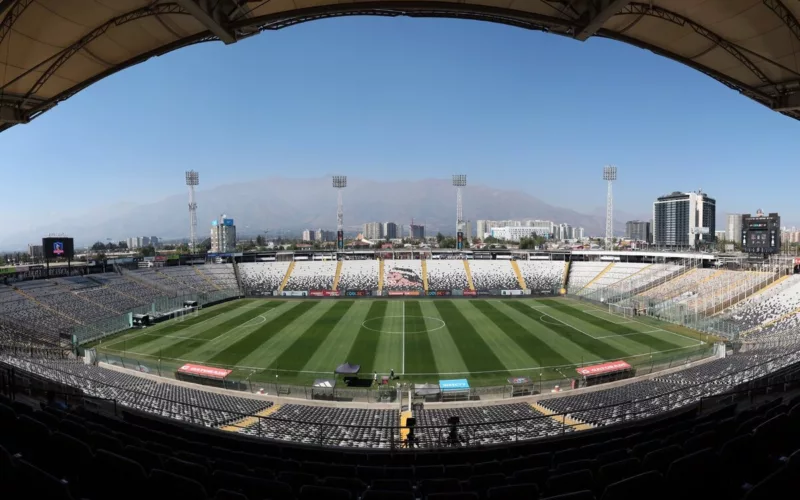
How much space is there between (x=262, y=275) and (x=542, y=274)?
149ft

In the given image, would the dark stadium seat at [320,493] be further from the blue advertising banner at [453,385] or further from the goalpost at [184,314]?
the goalpost at [184,314]

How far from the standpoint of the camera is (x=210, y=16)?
749cm

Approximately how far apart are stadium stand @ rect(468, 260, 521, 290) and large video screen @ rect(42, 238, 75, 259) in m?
54.4

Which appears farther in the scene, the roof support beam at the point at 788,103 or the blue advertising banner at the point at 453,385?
the blue advertising banner at the point at 453,385

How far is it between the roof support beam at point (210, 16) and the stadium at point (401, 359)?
0.06 meters

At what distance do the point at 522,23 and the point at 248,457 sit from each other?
11133 millimetres

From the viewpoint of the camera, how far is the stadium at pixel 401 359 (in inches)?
171

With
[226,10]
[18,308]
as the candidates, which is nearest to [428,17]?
[226,10]

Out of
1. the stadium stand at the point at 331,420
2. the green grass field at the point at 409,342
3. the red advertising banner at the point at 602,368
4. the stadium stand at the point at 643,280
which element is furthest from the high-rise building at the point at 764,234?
the stadium stand at the point at 331,420

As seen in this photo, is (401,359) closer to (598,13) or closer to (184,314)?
(598,13)

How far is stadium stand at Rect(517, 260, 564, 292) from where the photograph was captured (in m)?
57.9

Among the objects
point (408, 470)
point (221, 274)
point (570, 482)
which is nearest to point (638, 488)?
point (570, 482)

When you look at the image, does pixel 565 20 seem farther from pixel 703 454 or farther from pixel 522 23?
pixel 703 454

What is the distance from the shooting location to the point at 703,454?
3.67 metres
